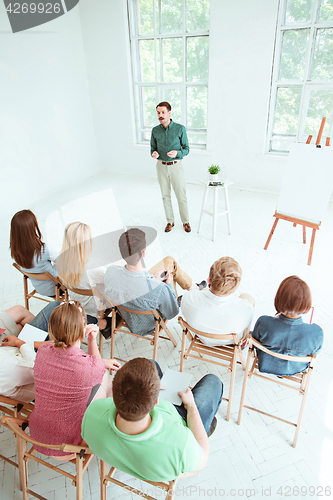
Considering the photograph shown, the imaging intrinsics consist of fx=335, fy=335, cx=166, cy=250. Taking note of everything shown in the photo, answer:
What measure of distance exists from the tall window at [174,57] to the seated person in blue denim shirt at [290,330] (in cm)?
521

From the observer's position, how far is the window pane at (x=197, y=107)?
629 centimetres

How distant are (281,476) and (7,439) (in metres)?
1.76

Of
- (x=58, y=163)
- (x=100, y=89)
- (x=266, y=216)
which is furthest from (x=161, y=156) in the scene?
(x=100, y=89)

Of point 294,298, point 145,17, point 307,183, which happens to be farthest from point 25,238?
point 145,17

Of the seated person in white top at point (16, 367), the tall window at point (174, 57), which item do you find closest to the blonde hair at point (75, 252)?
the seated person in white top at point (16, 367)

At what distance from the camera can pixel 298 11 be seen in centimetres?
511

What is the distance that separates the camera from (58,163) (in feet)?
22.0

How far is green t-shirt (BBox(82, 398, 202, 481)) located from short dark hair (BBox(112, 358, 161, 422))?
117 mm

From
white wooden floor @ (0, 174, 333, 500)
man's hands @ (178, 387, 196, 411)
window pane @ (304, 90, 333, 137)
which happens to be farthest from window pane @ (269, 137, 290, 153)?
man's hands @ (178, 387, 196, 411)

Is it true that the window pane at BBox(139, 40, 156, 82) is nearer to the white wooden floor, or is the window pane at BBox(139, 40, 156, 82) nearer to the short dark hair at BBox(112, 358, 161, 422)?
the white wooden floor

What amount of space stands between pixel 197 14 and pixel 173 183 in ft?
10.9

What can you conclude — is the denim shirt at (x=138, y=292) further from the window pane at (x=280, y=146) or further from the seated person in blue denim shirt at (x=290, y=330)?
the window pane at (x=280, y=146)

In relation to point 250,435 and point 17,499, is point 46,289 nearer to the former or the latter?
point 17,499

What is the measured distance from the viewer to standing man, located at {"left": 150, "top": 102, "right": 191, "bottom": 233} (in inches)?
174
